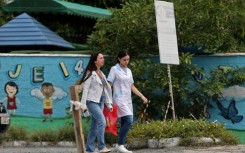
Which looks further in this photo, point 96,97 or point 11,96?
point 11,96

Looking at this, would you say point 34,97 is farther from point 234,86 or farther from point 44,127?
point 234,86

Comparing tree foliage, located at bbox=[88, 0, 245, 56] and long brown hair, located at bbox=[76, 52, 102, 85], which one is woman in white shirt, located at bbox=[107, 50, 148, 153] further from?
tree foliage, located at bbox=[88, 0, 245, 56]

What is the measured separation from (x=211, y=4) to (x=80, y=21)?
8.77 meters

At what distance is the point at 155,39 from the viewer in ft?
53.9

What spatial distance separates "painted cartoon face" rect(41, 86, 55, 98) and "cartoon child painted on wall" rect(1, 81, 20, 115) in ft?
1.94

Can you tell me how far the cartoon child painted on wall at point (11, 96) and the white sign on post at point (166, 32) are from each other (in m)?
3.65

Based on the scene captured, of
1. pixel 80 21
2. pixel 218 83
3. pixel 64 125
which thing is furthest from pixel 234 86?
pixel 80 21

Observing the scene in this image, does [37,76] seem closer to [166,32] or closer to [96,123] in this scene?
[166,32]

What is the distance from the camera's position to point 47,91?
16.2m

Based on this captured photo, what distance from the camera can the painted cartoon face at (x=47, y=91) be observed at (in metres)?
16.2

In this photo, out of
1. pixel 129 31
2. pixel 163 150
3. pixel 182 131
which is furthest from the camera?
pixel 129 31

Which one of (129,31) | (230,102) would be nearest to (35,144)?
(129,31)

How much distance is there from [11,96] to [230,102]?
4.92 meters

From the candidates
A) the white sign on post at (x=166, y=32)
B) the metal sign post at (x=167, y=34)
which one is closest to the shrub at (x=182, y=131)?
the metal sign post at (x=167, y=34)
